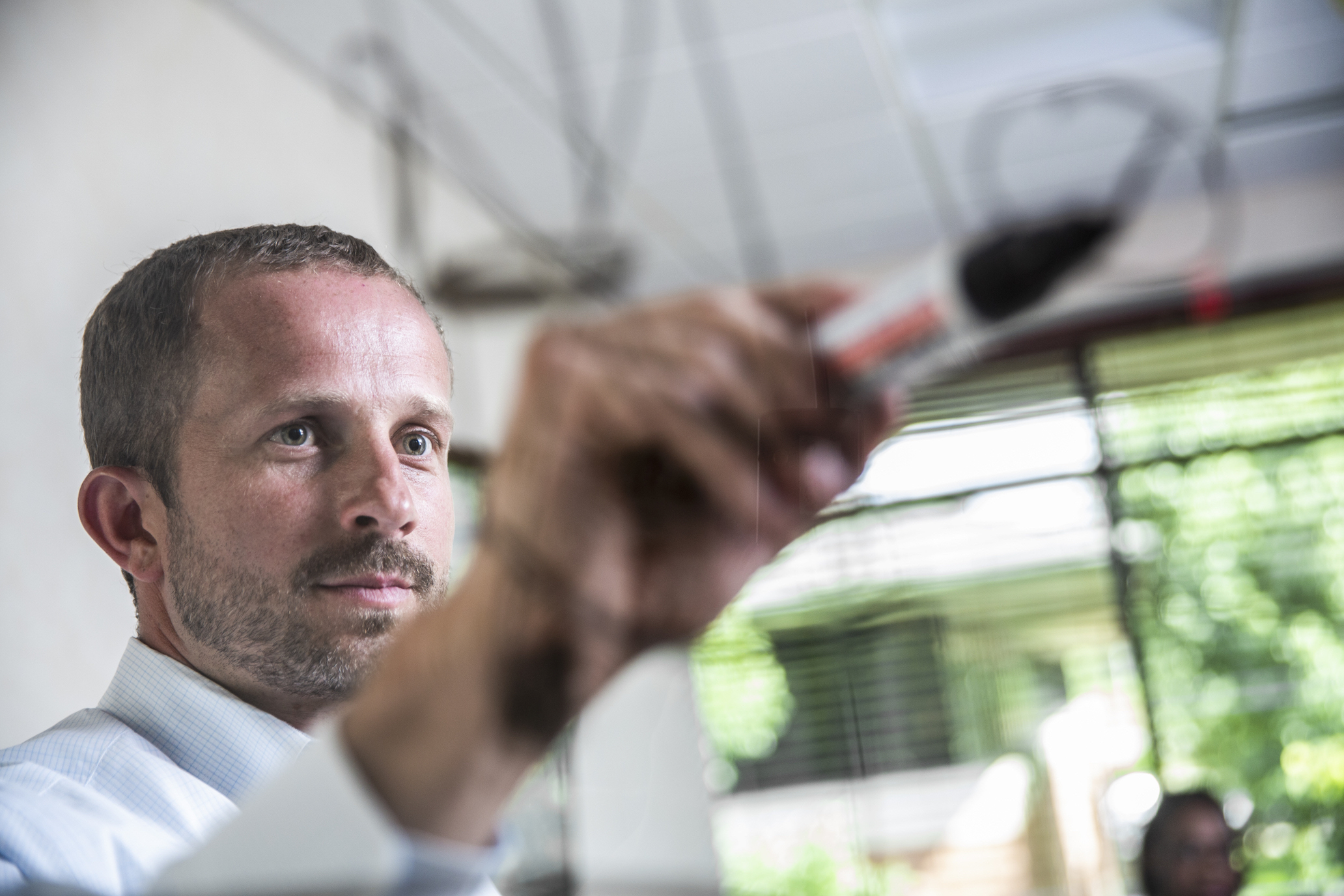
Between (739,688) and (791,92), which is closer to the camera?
(739,688)

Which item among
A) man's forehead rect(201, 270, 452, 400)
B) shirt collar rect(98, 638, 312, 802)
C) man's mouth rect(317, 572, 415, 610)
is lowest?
shirt collar rect(98, 638, 312, 802)

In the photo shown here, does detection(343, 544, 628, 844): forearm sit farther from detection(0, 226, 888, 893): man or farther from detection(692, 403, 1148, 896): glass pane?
detection(692, 403, 1148, 896): glass pane

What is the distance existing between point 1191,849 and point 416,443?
2.05 m

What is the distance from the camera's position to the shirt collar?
371 mm

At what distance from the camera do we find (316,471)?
0.31 m

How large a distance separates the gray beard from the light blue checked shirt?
27 millimetres

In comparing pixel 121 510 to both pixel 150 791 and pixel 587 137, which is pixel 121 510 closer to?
pixel 150 791

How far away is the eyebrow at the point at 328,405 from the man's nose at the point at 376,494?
0.5 inches

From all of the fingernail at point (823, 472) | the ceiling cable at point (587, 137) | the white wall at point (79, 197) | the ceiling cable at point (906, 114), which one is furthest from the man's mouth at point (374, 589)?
the ceiling cable at point (906, 114)

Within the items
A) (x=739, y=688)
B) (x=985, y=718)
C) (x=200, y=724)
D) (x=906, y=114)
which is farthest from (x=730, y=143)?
(x=985, y=718)

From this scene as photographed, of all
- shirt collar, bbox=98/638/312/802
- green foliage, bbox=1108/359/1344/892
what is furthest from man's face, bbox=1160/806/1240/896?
shirt collar, bbox=98/638/312/802

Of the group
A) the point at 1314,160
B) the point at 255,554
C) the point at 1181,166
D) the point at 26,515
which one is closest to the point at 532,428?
the point at 255,554

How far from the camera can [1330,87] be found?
1863mm

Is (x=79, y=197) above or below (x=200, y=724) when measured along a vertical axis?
above
